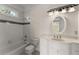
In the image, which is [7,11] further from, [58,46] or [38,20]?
[58,46]

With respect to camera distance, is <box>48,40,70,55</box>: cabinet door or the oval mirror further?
the oval mirror

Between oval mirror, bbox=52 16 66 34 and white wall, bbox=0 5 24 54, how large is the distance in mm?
553

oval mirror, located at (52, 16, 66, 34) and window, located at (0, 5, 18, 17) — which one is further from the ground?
window, located at (0, 5, 18, 17)

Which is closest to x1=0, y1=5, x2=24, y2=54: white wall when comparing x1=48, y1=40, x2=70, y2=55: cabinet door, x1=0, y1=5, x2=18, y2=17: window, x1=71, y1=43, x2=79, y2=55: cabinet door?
x1=0, y1=5, x2=18, y2=17: window

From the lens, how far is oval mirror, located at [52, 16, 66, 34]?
4.24ft

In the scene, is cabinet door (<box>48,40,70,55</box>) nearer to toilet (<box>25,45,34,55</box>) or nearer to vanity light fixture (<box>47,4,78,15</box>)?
toilet (<box>25,45,34,55</box>)

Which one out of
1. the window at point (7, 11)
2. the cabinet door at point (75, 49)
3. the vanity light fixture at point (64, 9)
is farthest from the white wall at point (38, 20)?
the cabinet door at point (75, 49)

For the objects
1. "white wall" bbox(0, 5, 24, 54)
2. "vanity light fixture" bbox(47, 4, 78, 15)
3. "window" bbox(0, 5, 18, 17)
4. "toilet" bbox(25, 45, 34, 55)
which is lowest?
"toilet" bbox(25, 45, 34, 55)

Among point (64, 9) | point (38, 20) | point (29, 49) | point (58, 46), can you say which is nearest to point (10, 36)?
point (29, 49)

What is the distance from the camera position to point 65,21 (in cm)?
138

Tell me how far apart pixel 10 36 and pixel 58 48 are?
792 millimetres

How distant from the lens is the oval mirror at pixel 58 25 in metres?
1.29

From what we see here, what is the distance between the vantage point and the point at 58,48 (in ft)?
4.05

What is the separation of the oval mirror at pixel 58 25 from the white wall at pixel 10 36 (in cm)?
55
